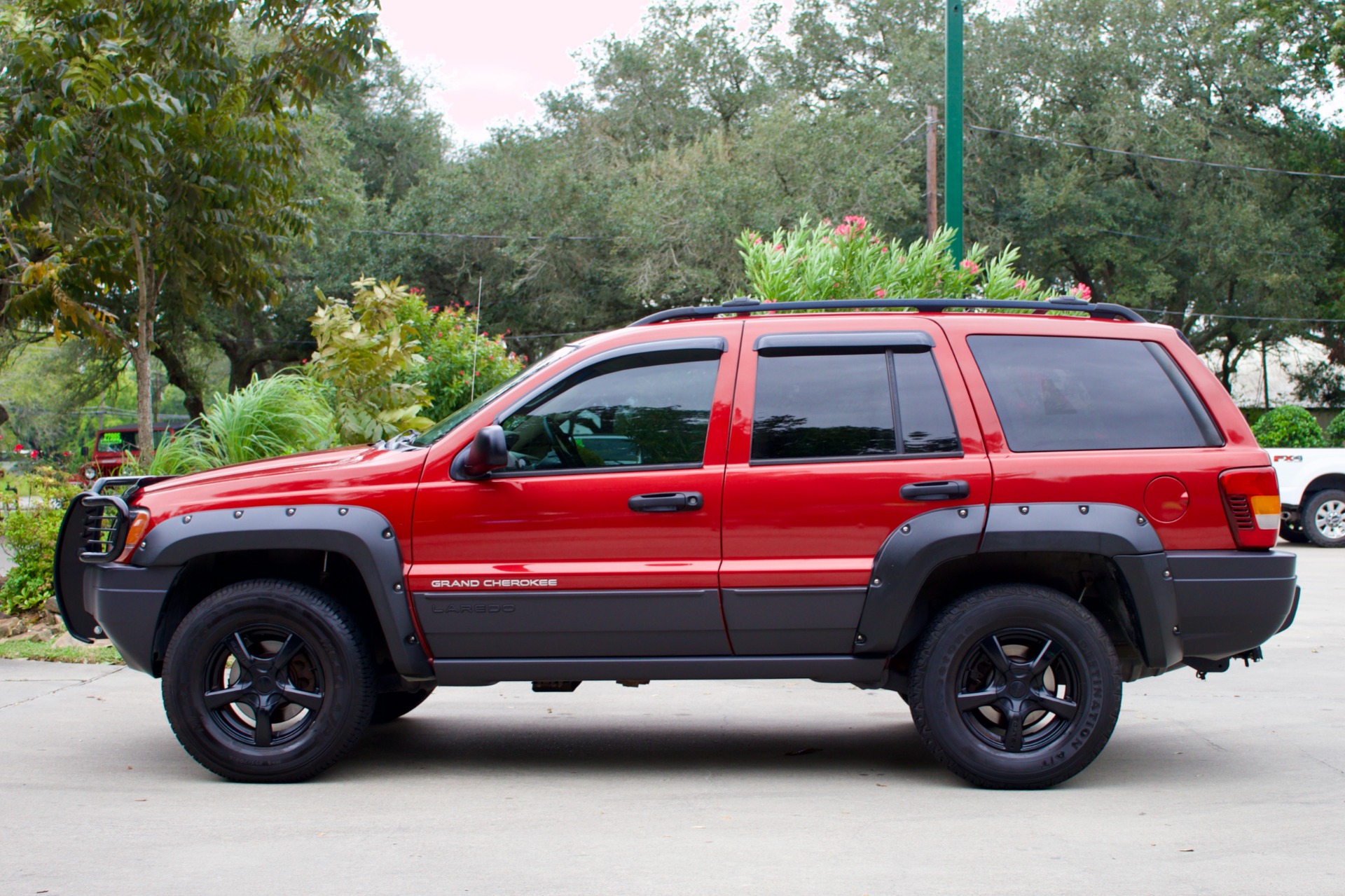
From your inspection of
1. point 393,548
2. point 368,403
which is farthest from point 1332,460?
point 393,548

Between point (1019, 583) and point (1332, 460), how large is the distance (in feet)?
43.7

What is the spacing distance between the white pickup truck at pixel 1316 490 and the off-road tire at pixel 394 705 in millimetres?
13526

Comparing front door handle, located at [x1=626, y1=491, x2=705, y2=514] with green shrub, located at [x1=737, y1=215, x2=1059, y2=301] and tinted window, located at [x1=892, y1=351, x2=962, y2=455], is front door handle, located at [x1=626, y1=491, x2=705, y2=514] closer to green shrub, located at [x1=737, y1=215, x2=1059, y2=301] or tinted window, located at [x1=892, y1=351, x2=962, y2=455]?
tinted window, located at [x1=892, y1=351, x2=962, y2=455]

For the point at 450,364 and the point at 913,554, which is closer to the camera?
the point at 913,554

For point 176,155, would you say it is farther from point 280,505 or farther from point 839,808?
point 839,808

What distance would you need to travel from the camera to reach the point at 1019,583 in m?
5.18

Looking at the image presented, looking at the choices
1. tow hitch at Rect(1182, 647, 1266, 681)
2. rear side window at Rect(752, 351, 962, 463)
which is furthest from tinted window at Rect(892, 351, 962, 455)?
tow hitch at Rect(1182, 647, 1266, 681)

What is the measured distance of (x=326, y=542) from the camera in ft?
16.7

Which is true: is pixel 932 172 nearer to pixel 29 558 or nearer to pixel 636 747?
pixel 29 558

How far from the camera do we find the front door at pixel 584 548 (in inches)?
198

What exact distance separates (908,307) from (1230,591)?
1805 mm

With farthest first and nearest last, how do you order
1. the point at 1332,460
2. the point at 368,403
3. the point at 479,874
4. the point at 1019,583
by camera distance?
1. the point at 1332,460
2. the point at 368,403
3. the point at 1019,583
4. the point at 479,874

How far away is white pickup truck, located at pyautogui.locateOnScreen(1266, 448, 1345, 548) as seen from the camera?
1636 cm

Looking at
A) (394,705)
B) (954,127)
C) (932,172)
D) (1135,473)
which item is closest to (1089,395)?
(1135,473)
